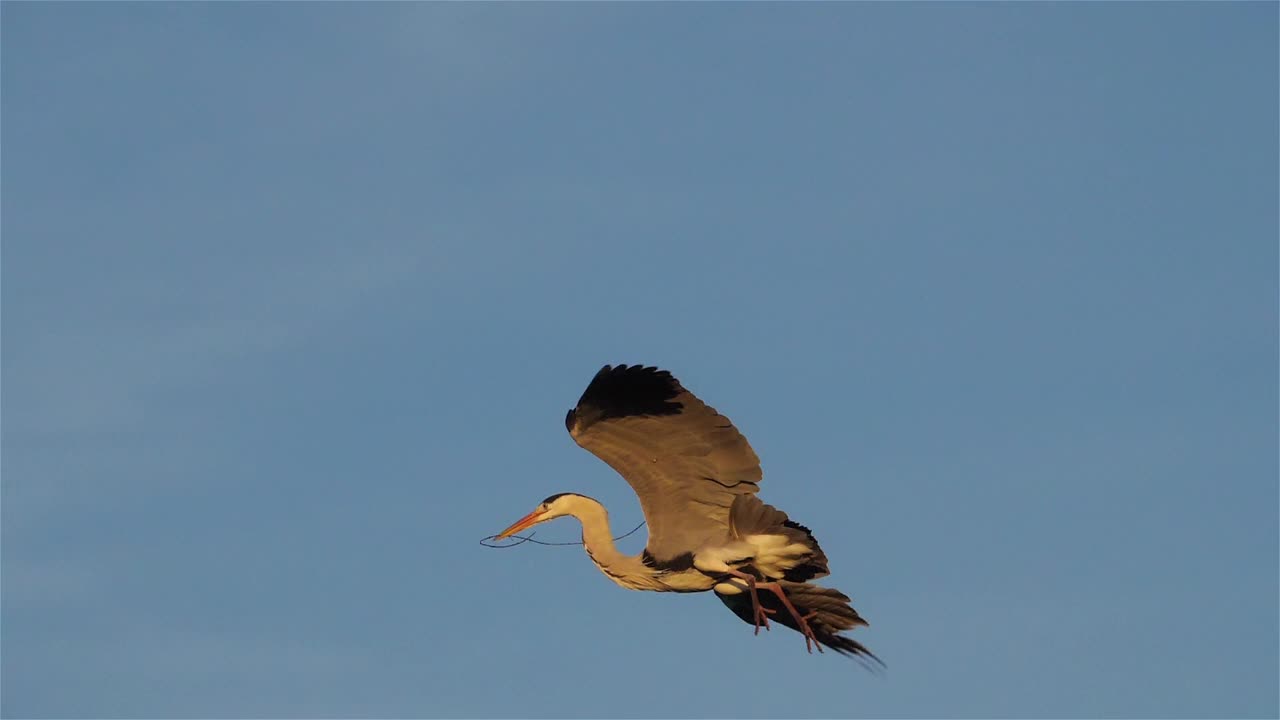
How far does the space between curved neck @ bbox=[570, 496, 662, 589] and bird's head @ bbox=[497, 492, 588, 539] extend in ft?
0.15

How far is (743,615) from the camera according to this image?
2264 centimetres

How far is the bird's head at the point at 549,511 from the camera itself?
22.8m

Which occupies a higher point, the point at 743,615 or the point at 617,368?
the point at 617,368

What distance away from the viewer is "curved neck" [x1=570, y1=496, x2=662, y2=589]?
2202 centimetres

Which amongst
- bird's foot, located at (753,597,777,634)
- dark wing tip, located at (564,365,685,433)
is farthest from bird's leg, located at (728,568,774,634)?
dark wing tip, located at (564,365,685,433)

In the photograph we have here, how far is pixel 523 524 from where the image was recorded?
2316cm

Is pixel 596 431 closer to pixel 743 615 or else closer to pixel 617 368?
pixel 617 368

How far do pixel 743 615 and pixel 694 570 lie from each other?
111 centimetres

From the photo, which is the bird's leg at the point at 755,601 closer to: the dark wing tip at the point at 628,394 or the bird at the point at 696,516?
the bird at the point at 696,516

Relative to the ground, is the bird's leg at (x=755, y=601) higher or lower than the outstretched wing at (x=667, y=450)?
lower

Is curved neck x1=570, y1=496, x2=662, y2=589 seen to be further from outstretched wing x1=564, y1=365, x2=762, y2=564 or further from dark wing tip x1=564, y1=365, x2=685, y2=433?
dark wing tip x1=564, y1=365, x2=685, y2=433

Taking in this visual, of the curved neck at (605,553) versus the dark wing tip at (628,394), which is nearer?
the dark wing tip at (628,394)

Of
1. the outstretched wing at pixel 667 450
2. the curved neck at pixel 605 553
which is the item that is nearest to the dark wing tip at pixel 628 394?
the outstretched wing at pixel 667 450

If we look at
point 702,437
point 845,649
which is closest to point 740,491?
point 702,437
